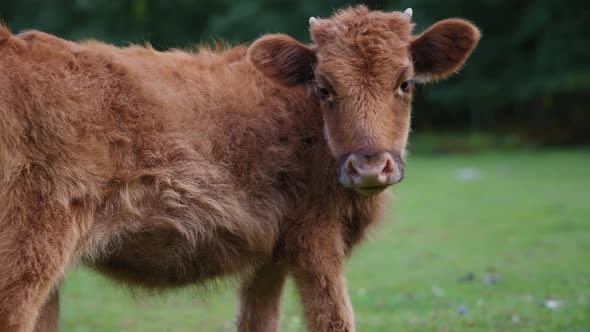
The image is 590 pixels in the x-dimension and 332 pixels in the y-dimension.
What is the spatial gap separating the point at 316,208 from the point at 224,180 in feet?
2.36

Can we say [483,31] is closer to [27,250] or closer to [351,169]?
[351,169]

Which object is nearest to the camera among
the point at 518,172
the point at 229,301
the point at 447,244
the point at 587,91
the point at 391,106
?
the point at 391,106

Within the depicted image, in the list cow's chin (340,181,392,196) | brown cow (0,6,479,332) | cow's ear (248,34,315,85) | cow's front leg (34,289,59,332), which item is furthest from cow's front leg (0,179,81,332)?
cow's ear (248,34,315,85)

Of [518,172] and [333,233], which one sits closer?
[333,233]

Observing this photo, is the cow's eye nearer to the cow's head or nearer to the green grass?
the cow's head

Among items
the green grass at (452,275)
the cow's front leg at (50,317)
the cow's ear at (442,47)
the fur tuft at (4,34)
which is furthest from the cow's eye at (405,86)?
the cow's front leg at (50,317)

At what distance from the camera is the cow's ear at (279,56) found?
22.4 ft

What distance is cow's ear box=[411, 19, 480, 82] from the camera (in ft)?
22.2

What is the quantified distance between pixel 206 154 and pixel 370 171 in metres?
1.21

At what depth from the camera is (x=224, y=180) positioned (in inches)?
252

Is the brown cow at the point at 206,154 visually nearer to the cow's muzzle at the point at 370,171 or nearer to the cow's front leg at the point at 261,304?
the cow's muzzle at the point at 370,171

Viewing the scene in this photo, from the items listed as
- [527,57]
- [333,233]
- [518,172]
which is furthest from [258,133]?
[527,57]

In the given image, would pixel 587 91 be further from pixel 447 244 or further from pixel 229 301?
pixel 229 301

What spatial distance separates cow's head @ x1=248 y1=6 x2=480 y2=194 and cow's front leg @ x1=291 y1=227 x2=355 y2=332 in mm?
592
